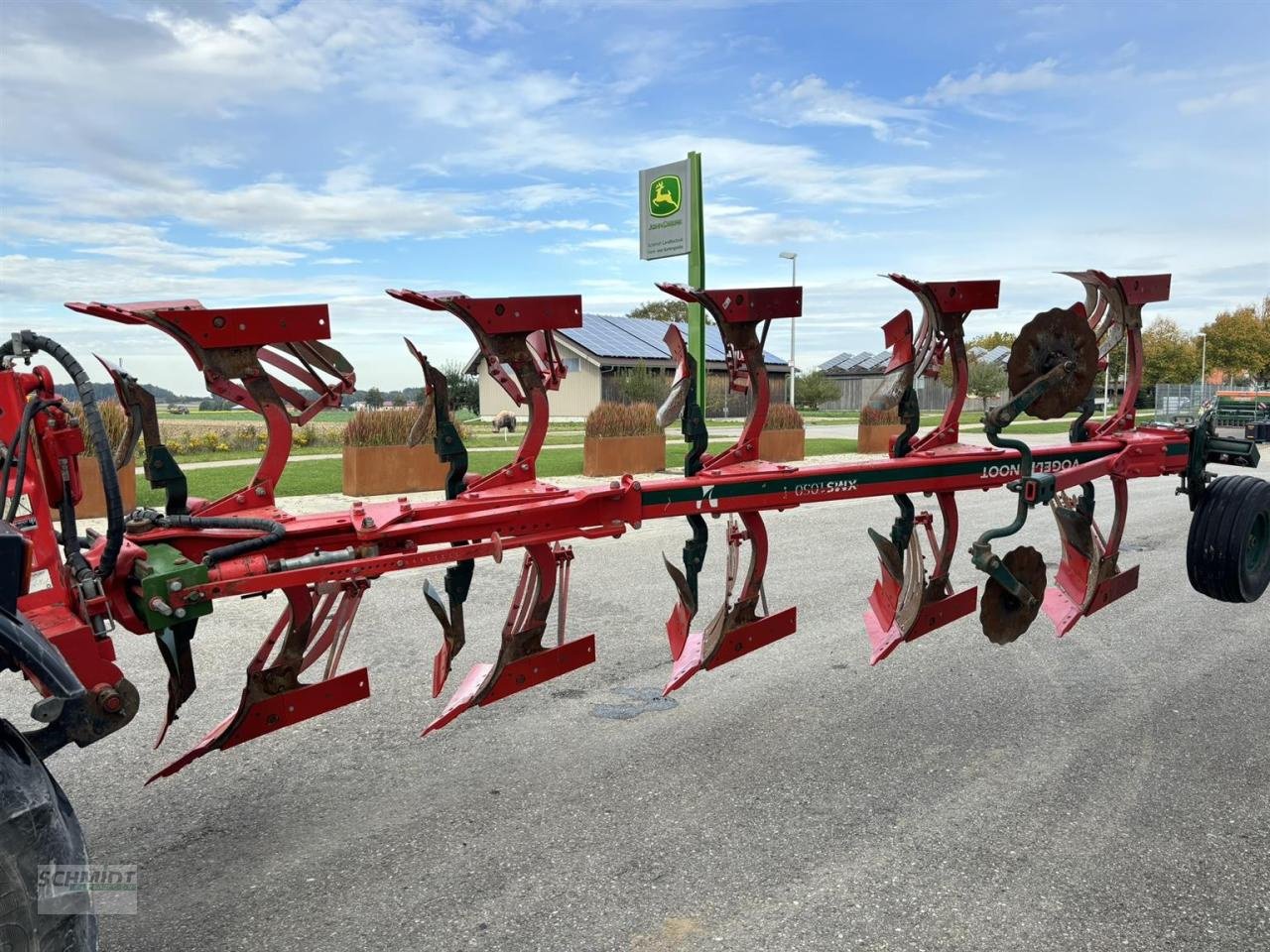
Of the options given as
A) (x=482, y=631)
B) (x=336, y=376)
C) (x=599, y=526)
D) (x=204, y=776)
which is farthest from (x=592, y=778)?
(x=482, y=631)

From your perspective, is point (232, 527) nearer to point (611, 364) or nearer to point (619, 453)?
point (619, 453)

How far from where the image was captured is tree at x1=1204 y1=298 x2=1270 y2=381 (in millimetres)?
46094

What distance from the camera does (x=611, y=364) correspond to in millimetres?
34031

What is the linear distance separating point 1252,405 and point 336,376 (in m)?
24.3

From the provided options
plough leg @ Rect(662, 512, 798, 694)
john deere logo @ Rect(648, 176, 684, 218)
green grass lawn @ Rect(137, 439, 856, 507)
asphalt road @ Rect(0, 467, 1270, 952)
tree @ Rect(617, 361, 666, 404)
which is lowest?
asphalt road @ Rect(0, 467, 1270, 952)

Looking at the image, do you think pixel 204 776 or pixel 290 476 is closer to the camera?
pixel 204 776

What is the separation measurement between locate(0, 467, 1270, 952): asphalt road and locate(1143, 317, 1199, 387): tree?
42.5 meters

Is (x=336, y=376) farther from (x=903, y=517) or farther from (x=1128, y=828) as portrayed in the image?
(x=1128, y=828)

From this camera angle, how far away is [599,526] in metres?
3.87

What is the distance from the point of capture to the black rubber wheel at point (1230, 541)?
17.0 feet

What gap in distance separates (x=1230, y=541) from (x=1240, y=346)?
162 feet

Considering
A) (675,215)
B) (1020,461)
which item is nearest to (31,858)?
(1020,461)

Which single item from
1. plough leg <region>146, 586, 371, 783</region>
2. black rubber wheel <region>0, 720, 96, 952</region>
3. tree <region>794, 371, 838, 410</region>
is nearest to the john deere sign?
plough leg <region>146, 586, 371, 783</region>

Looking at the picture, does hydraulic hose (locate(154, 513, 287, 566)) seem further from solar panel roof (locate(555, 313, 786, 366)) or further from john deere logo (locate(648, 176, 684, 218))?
solar panel roof (locate(555, 313, 786, 366))
